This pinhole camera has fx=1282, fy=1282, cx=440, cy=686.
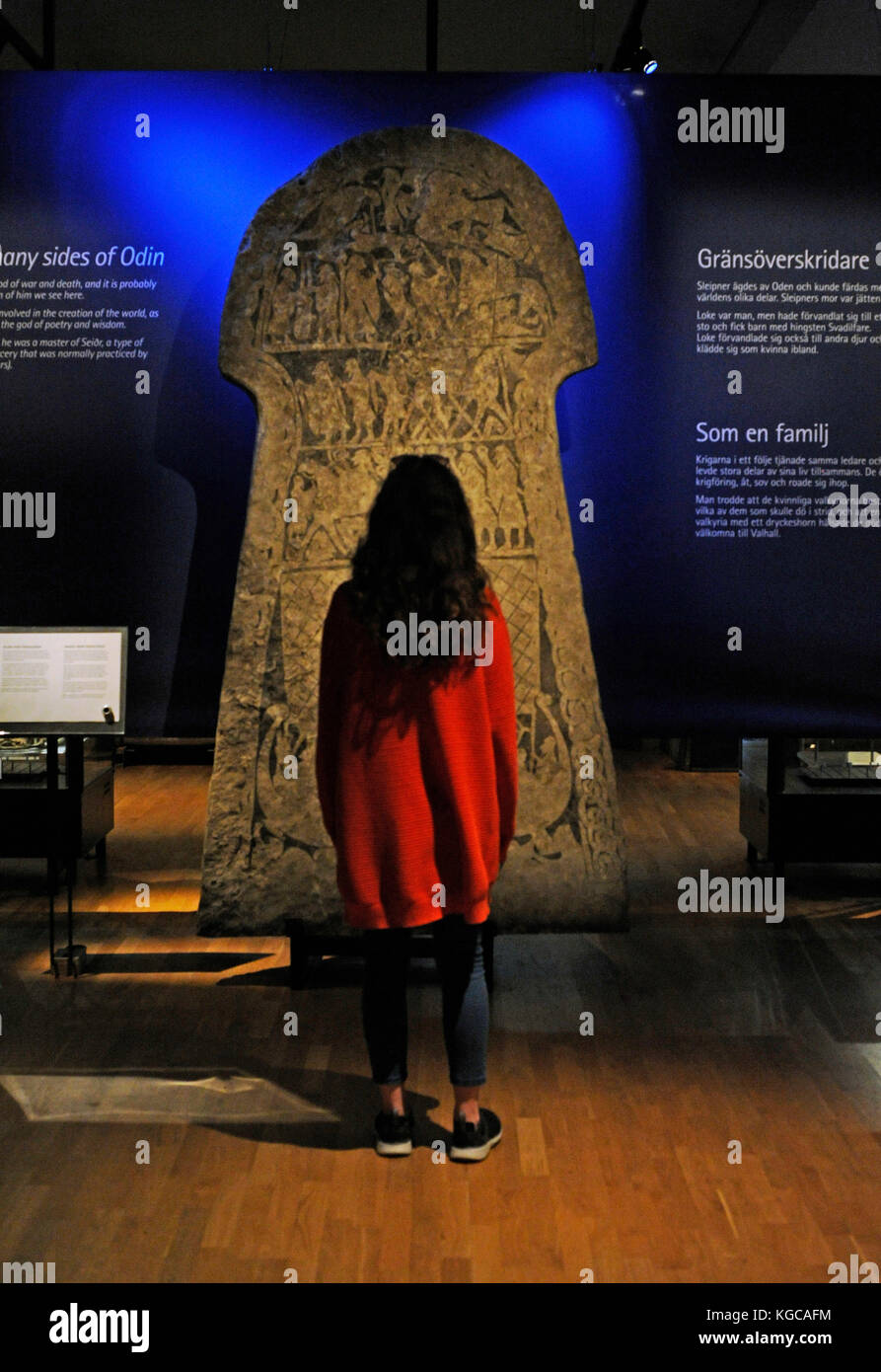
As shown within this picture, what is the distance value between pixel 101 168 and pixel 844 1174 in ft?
12.8

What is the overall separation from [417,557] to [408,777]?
49 centimetres

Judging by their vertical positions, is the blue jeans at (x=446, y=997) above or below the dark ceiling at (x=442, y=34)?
below

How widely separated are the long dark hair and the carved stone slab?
4.46 feet

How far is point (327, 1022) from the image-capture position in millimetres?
4004

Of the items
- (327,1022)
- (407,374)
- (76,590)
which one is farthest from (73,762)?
(407,374)

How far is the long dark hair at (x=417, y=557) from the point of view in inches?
112

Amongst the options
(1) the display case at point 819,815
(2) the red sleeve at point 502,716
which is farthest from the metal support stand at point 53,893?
(1) the display case at point 819,815

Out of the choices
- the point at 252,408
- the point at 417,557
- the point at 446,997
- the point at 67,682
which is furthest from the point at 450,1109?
the point at 252,408

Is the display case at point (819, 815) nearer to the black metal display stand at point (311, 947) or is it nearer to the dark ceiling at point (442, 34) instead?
the black metal display stand at point (311, 947)

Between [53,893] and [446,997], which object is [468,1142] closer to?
[446,997]

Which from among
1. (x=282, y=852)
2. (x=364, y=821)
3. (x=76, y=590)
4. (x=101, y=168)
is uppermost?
(x=101, y=168)

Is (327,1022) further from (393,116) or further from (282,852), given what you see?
(393,116)

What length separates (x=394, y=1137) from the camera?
307cm

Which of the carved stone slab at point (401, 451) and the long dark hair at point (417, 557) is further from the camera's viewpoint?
the carved stone slab at point (401, 451)
